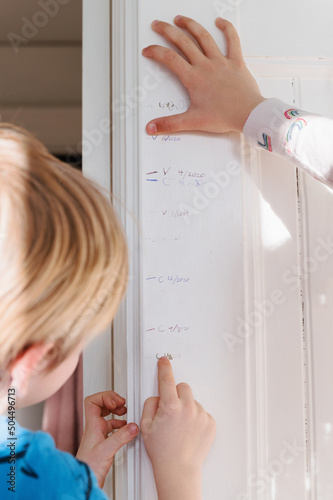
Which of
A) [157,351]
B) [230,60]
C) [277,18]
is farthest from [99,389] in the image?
[277,18]

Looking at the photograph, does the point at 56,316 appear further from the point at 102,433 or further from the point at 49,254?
the point at 102,433

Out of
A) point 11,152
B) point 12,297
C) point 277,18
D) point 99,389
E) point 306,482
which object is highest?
point 277,18

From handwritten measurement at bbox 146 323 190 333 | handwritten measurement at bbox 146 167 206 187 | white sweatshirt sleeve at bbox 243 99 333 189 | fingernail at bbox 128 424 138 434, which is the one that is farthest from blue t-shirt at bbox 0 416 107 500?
white sweatshirt sleeve at bbox 243 99 333 189

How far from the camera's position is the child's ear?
0.67 m

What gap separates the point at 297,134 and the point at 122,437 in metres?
0.57

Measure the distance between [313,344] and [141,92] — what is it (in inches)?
21.4

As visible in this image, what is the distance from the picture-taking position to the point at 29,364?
2.23 ft

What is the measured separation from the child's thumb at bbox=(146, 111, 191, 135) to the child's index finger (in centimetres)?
39

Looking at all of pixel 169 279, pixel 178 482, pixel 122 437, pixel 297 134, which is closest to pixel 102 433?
pixel 122 437

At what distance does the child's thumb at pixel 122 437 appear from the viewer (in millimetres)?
799

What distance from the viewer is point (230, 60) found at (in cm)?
87

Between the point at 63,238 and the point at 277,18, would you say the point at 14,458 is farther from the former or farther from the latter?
the point at 277,18

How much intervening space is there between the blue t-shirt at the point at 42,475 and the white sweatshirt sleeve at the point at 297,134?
0.58 m

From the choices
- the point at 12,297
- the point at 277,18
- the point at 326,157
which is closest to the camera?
the point at 12,297
